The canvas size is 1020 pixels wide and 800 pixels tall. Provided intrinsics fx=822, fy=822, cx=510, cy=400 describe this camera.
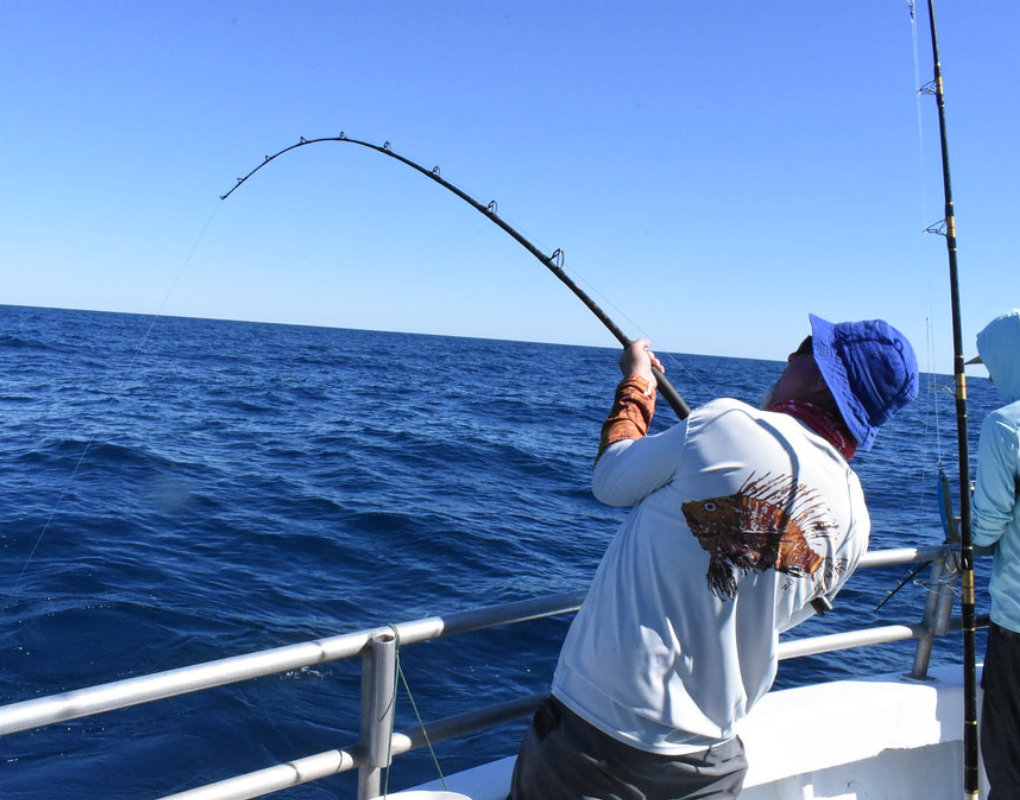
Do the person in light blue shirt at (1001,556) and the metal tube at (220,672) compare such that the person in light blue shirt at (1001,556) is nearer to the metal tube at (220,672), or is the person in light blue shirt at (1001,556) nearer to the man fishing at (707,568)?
the man fishing at (707,568)

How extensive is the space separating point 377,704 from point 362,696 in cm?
4

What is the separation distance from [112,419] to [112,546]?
769cm

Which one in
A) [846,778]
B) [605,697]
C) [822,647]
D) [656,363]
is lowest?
[846,778]

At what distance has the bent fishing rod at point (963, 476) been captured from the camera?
2406mm

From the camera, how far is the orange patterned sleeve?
5.24ft

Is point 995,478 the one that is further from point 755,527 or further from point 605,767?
point 605,767

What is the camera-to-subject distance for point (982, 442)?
2416 mm

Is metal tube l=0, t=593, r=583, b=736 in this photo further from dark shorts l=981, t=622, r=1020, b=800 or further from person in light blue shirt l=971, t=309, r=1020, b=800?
dark shorts l=981, t=622, r=1020, b=800

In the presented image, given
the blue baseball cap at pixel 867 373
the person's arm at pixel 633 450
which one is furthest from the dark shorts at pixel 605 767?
the blue baseball cap at pixel 867 373

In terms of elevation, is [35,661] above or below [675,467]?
below

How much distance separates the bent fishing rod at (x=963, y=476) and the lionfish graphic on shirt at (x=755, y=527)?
137 centimetres

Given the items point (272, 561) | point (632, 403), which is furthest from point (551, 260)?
point (272, 561)

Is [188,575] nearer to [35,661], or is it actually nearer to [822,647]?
[35,661]

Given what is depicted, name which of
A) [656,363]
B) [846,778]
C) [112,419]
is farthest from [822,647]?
[112,419]
